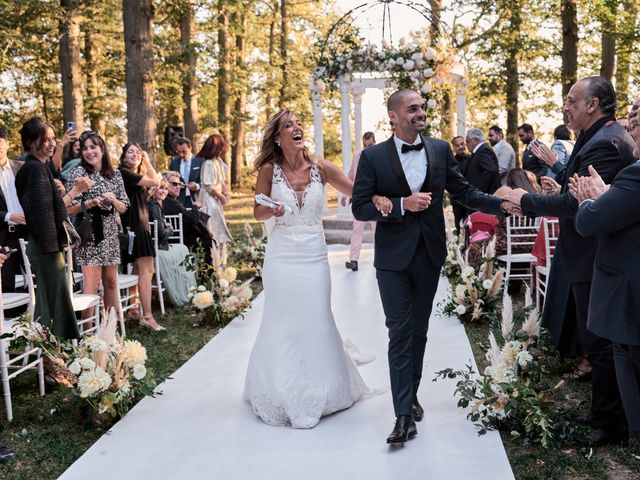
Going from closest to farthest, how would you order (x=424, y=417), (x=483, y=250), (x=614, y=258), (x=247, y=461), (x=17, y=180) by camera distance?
(x=614, y=258)
(x=247, y=461)
(x=424, y=417)
(x=17, y=180)
(x=483, y=250)

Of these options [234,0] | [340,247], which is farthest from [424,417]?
[234,0]

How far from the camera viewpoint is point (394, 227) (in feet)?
14.3

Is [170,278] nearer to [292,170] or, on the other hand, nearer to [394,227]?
[292,170]

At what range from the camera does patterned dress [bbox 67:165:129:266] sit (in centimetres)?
634

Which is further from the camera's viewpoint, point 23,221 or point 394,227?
point 23,221

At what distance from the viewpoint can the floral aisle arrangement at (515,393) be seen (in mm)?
4281

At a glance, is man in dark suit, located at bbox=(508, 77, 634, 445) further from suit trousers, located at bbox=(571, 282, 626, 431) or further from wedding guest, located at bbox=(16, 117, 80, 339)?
wedding guest, located at bbox=(16, 117, 80, 339)

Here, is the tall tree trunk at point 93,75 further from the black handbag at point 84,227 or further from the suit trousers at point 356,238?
the black handbag at point 84,227

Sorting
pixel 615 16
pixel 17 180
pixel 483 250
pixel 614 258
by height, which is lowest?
pixel 483 250

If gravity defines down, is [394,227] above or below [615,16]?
below

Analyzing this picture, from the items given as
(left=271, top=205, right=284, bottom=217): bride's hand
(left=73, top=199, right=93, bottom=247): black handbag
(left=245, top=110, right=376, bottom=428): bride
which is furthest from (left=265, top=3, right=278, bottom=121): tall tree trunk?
(left=271, top=205, right=284, bottom=217): bride's hand

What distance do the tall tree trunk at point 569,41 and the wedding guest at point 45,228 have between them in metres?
11.4

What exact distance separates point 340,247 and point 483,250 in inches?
237

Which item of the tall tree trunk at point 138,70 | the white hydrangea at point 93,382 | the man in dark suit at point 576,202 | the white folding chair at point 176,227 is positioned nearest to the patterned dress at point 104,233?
the white hydrangea at point 93,382
